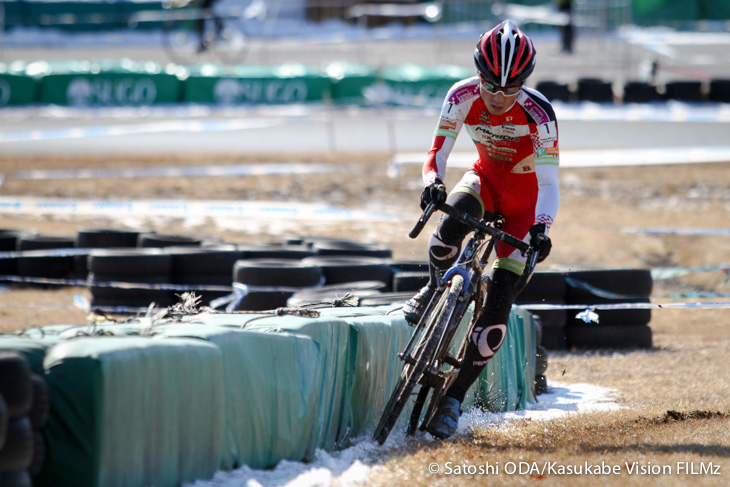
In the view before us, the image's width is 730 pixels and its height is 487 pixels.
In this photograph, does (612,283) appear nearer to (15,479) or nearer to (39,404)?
(39,404)

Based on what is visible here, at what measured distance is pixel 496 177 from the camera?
557cm

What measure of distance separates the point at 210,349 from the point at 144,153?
18493mm

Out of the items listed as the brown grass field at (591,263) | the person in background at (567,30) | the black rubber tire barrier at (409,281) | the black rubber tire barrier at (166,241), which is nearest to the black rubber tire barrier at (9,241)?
the brown grass field at (591,263)

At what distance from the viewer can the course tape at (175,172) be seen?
18562 millimetres

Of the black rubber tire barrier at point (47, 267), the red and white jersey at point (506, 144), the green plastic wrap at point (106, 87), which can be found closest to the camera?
the red and white jersey at point (506, 144)

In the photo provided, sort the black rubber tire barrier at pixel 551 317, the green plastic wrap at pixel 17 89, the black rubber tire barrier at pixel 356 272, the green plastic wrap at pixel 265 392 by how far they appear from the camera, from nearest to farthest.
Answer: the green plastic wrap at pixel 265 392
the black rubber tire barrier at pixel 551 317
the black rubber tire barrier at pixel 356 272
the green plastic wrap at pixel 17 89

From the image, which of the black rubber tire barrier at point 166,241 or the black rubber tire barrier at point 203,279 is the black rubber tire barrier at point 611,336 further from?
the black rubber tire barrier at point 166,241

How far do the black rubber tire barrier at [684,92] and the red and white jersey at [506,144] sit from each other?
19702 mm

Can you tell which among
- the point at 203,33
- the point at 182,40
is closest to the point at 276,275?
the point at 203,33

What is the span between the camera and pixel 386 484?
13.1 feet

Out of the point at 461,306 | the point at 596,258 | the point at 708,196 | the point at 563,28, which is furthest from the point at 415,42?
the point at 461,306

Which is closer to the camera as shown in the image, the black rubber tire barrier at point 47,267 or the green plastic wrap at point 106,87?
the black rubber tire barrier at point 47,267

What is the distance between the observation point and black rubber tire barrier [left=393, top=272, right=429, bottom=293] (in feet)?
27.1

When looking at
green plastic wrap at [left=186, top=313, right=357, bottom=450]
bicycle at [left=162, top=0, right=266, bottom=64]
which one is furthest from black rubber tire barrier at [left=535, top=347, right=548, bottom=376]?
bicycle at [left=162, top=0, right=266, bottom=64]
